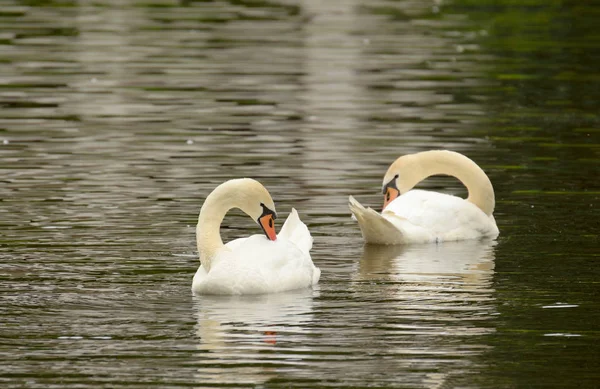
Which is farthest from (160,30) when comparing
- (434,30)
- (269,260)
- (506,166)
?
(269,260)

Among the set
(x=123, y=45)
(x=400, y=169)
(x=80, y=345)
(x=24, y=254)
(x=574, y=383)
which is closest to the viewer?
(x=574, y=383)

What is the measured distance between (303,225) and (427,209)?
7.14 ft

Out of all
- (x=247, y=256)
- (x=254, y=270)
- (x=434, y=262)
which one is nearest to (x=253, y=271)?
(x=254, y=270)

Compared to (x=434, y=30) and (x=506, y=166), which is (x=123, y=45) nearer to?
(x=434, y=30)

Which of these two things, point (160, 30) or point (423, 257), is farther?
point (160, 30)

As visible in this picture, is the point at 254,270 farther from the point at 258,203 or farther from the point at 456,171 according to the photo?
the point at 456,171

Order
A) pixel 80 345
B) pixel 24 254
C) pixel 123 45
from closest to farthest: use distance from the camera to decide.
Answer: pixel 80 345, pixel 24 254, pixel 123 45

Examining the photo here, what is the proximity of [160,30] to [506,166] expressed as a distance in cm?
2238

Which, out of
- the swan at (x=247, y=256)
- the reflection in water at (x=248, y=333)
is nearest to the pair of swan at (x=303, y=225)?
the swan at (x=247, y=256)

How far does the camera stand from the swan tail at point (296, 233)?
542 inches

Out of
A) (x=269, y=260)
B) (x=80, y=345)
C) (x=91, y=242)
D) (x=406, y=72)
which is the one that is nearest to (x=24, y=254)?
(x=91, y=242)

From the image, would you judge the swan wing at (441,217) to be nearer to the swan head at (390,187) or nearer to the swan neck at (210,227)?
the swan head at (390,187)

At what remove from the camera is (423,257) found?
14914mm

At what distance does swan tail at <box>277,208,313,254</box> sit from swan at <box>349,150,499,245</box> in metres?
0.95
